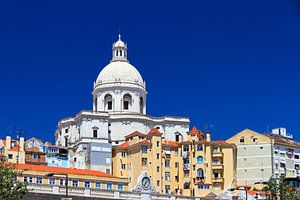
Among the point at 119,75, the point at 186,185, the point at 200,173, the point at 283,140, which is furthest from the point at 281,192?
the point at 119,75

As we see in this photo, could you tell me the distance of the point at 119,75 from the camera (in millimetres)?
116375

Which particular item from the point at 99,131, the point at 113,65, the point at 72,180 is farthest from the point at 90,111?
the point at 72,180

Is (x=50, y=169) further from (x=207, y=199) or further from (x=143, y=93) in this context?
(x=143, y=93)

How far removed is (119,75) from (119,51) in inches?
269

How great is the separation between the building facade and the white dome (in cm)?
1693

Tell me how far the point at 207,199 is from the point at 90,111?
138ft

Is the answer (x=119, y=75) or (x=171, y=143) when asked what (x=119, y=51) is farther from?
(x=171, y=143)

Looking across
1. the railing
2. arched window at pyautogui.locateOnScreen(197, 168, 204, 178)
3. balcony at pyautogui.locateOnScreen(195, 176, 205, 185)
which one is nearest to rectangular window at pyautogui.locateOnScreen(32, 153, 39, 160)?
balcony at pyautogui.locateOnScreen(195, 176, 205, 185)

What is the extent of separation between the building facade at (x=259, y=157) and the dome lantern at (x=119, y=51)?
21335 millimetres

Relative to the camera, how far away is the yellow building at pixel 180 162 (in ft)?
338

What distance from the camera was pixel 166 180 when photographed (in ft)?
344

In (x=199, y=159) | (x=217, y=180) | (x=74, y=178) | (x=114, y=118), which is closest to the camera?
(x=74, y=178)

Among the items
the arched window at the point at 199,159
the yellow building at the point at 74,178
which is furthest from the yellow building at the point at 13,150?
the arched window at the point at 199,159

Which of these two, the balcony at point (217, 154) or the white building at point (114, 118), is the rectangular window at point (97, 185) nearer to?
the white building at point (114, 118)
